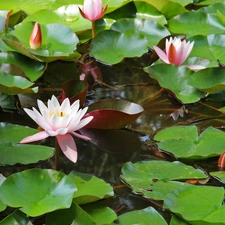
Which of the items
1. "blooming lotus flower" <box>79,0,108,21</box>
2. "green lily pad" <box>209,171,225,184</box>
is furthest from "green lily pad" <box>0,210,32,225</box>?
"blooming lotus flower" <box>79,0,108,21</box>

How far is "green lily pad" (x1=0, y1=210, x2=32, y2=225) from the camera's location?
1.33 meters

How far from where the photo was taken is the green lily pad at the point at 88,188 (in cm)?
144

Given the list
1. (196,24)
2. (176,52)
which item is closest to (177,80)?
(176,52)

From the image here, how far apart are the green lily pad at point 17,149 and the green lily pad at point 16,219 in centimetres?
30

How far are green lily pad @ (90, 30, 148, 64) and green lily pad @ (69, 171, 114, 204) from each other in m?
0.96

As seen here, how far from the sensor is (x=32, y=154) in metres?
1.68

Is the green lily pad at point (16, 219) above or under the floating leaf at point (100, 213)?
above

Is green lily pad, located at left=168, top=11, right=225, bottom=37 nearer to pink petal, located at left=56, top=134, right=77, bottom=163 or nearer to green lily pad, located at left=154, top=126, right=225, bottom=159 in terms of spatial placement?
green lily pad, located at left=154, top=126, right=225, bottom=159

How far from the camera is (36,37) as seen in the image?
230 cm

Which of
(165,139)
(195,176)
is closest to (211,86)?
(165,139)

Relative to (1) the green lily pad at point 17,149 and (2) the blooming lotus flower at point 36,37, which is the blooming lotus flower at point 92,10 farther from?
(1) the green lily pad at point 17,149

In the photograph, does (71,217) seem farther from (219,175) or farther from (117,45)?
(117,45)

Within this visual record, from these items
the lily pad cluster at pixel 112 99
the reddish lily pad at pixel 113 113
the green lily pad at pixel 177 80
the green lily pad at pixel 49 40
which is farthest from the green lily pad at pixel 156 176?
the green lily pad at pixel 49 40

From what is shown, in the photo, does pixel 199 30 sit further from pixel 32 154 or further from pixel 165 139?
pixel 32 154
